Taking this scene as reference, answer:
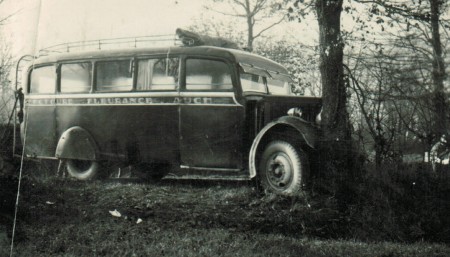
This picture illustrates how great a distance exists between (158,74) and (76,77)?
143 centimetres

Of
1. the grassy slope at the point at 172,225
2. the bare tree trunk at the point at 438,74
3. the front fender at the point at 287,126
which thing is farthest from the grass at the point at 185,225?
the bare tree trunk at the point at 438,74

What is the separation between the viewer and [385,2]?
19.5 feet

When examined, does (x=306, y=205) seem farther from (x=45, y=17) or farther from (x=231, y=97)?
(x=45, y=17)

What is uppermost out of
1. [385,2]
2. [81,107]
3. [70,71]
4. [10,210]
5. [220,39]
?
[385,2]

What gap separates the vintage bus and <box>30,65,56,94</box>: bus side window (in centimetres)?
1

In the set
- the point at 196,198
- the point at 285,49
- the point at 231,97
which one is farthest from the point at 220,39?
the point at 196,198

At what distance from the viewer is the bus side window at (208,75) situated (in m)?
5.89

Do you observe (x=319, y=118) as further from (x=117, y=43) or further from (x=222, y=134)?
(x=117, y=43)

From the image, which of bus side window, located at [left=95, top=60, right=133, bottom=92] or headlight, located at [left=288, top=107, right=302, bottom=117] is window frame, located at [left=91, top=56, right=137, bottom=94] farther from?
headlight, located at [left=288, top=107, right=302, bottom=117]

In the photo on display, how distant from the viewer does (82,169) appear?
7.13 metres

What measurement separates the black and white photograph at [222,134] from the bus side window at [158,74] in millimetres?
19

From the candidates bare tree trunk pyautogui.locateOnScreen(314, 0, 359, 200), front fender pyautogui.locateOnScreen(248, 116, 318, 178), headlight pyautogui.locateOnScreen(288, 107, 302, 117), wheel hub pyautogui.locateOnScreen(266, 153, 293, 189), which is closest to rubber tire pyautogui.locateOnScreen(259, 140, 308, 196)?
wheel hub pyautogui.locateOnScreen(266, 153, 293, 189)

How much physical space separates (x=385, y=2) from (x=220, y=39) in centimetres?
210

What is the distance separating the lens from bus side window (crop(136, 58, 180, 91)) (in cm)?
616
